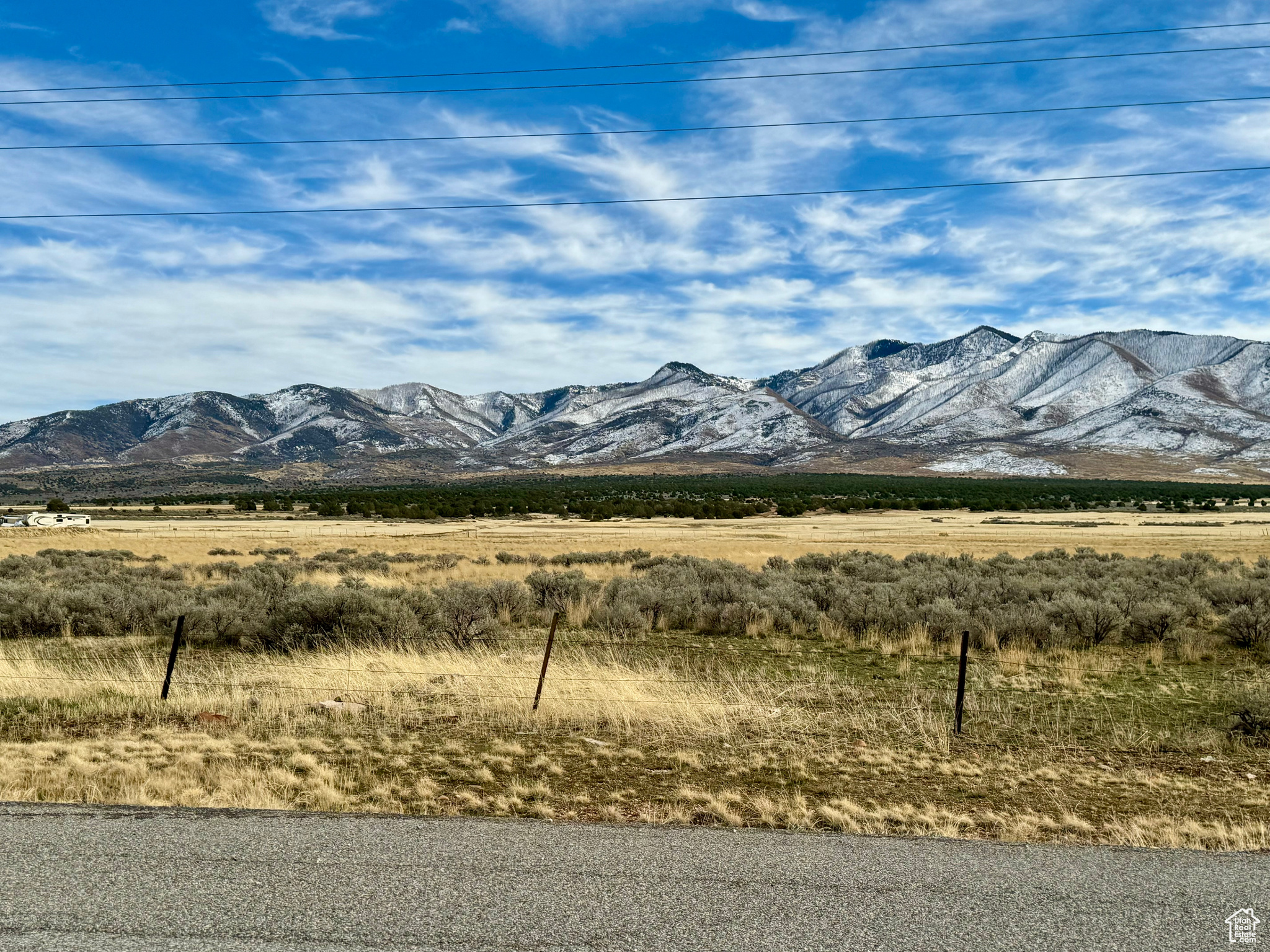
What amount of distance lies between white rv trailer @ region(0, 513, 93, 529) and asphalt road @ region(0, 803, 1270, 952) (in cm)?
6703

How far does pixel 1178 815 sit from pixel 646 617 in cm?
1398

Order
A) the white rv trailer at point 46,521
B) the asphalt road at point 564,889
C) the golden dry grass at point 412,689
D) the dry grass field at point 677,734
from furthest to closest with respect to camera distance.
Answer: the white rv trailer at point 46,521 < the golden dry grass at point 412,689 < the dry grass field at point 677,734 < the asphalt road at point 564,889

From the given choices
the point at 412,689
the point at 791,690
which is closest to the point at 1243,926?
the point at 791,690

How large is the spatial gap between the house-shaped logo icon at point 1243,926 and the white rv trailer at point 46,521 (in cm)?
7169

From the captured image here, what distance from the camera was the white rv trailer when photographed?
212 ft

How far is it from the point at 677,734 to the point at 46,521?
72.1 metres

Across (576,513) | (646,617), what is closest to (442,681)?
(646,617)

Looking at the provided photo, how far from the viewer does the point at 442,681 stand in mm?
13961

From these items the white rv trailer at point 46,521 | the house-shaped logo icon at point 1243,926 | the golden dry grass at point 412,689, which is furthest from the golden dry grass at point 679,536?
the house-shaped logo icon at point 1243,926

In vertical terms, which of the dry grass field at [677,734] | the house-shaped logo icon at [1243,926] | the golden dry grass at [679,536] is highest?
the house-shaped logo icon at [1243,926]

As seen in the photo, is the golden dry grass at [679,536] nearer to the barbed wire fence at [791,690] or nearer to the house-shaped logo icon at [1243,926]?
the barbed wire fence at [791,690]

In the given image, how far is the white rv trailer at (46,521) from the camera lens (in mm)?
64562

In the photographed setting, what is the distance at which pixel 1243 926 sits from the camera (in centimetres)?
539

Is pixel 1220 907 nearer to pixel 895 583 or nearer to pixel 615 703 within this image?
pixel 615 703
